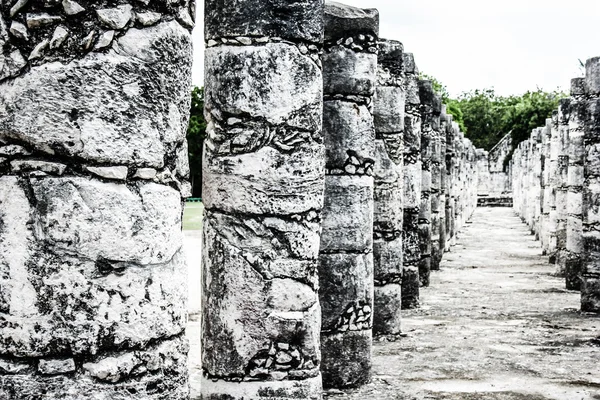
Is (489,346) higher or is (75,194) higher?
(75,194)

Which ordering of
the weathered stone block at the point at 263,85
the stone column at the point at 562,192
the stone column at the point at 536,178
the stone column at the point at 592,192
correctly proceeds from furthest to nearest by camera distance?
1. the stone column at the point at 536,178
2. the stone column at the point at 562,192
3. the stone column at the point at 592,192
4. the weathered stone block at the point at 263,85

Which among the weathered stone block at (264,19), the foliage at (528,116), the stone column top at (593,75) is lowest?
the weathered stone block at (264,19)

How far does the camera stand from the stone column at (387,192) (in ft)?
26.8

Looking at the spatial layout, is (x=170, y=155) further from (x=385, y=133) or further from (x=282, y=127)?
(x=385, y=133)

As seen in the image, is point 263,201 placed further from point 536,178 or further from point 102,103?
point 536,178

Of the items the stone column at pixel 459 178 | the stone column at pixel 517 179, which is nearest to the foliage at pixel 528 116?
the stone column at pixel 517 179

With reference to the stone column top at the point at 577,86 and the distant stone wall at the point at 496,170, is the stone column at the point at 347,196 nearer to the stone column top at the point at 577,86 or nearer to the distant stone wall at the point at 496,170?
the stone column top at the point at 577,86

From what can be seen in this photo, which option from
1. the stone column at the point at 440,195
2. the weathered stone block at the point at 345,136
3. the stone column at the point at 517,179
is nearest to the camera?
the weathered stone block at the point at 345,136

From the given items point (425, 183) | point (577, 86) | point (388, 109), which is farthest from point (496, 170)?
point (388, 109)

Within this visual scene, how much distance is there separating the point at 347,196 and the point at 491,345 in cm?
272

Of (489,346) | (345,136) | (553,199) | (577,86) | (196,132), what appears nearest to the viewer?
(345,136)

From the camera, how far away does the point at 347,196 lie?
6.22 meters

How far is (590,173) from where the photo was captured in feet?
31.5

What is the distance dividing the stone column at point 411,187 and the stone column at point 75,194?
307 inches
